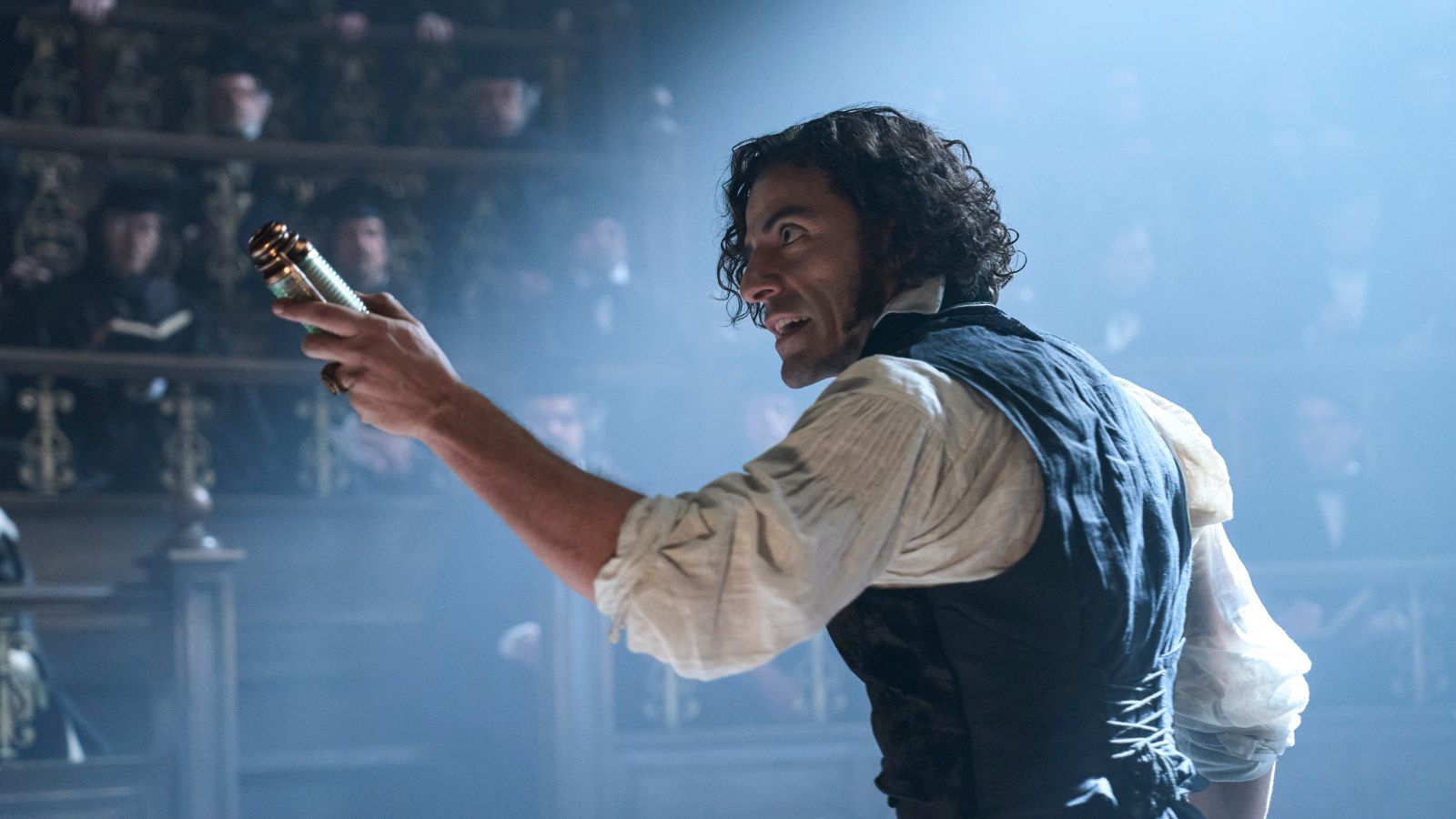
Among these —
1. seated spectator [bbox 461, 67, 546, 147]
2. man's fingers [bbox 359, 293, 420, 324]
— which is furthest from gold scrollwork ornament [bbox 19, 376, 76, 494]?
man's fingers [bbox 359, 293, 420, 324]

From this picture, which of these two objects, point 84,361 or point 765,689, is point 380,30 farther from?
point 765,689

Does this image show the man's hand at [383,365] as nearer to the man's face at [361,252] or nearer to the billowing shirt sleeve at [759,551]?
the billowing shirt sleeve at [759,551]

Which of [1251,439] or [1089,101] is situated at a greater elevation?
[1089,101]

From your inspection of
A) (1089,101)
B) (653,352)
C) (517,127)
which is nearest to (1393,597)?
(1089,101)

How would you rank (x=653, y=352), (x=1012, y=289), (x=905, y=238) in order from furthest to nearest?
1. (x=1012, y=289)
2. (x=653, y=352)
3. (x=905, y=238)

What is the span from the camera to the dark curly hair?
4.82 feet

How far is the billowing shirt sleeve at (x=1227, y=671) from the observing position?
158 cm

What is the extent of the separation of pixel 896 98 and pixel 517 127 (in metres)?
1.72

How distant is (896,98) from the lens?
6.51 metres

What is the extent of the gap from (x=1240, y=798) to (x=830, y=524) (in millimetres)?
867

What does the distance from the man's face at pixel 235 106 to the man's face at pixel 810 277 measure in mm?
4663

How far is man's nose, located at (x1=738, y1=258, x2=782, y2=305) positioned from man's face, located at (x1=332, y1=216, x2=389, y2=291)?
421 centimetres

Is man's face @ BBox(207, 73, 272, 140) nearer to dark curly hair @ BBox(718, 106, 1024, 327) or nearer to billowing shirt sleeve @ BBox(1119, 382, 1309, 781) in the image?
dark curly hair @ BBox(718, 106, 1024, 327)

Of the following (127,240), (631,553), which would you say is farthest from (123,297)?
(631,553)
